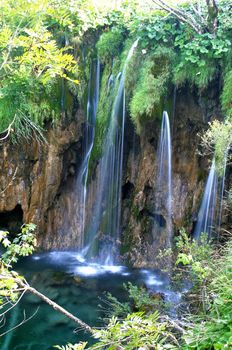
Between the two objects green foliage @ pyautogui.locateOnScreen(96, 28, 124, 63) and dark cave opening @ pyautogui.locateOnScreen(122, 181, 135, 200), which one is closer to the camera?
green foliage @ pyautogui.locateOnScreen(96, 28, 124, 63)

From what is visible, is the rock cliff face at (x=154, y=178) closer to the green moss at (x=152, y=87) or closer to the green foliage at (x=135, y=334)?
the green moss at (x=152, y=87)

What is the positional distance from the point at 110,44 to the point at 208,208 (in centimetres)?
455

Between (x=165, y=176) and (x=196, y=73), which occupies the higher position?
(x=196, y=73)

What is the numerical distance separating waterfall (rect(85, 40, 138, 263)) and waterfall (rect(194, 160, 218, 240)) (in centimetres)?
208

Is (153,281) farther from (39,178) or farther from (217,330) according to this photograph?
(217,330)

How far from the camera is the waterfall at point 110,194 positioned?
7891 mm

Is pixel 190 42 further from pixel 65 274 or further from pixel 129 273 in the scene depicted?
pixel 65 274

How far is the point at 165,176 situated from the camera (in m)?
7.46

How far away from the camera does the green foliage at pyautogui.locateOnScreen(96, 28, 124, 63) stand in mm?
8141

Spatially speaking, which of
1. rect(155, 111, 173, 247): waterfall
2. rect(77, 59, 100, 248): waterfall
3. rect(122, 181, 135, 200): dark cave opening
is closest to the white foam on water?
rect(155, 111, 173, 247): waterfall

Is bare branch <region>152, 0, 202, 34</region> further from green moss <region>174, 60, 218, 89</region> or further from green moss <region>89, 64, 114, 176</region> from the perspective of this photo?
green moss <region>89, 64, 114, 176</region>

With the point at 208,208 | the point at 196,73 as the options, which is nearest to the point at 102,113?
the point at 196,73

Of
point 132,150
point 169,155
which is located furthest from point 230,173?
point 132,150

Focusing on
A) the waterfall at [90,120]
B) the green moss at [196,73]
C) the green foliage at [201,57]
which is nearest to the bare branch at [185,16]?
the green foliage at [201,57]
